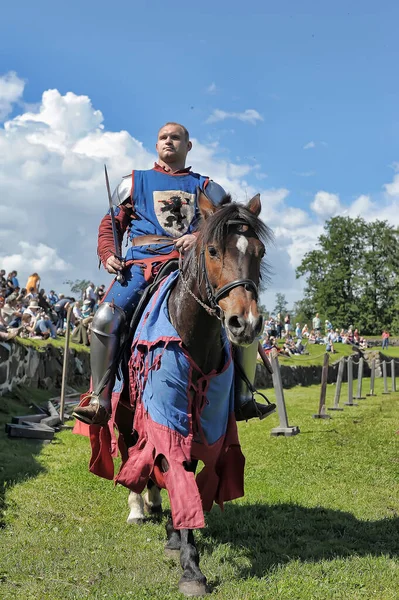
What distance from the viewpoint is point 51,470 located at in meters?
7.75

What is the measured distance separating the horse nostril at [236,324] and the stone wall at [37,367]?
9744mm

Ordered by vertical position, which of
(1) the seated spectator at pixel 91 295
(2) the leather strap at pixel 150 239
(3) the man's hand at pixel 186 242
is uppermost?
(1) the seated spectator at pixel 91 295

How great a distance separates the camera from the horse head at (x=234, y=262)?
345 centimetres

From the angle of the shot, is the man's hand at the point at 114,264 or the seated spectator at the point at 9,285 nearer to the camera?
the man's hand at the point at 114,264

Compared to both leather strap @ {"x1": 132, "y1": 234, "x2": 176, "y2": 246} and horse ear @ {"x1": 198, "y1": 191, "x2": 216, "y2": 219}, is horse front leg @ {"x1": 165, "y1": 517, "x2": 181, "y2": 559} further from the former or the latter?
horse ear @ {"x1": 198, "y1": 191, "x2": 216, "y2": 219}

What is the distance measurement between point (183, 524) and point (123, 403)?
4.30 feet

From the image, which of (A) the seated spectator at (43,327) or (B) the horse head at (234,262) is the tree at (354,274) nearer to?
Answer: (A) the seated spectator at (43,327)

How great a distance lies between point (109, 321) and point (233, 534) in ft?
6.87

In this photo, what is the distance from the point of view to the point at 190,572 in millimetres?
3859

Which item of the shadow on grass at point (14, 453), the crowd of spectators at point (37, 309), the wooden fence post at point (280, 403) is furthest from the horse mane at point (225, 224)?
the crowd of spectators at point (37, 309)

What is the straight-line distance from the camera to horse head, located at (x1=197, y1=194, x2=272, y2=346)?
3.45 metres

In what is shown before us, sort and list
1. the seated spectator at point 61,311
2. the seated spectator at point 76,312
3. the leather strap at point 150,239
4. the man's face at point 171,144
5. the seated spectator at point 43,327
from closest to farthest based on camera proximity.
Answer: the leather strap at point 150,239, the man's face at point 171,144, the seated spectator at point 43,327, the seated spectator at point 76,312, the seated spectator at point 61,311

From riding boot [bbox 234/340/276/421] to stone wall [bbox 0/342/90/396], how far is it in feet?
28.2

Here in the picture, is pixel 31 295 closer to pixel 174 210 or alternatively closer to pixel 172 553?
pixel 174 210
